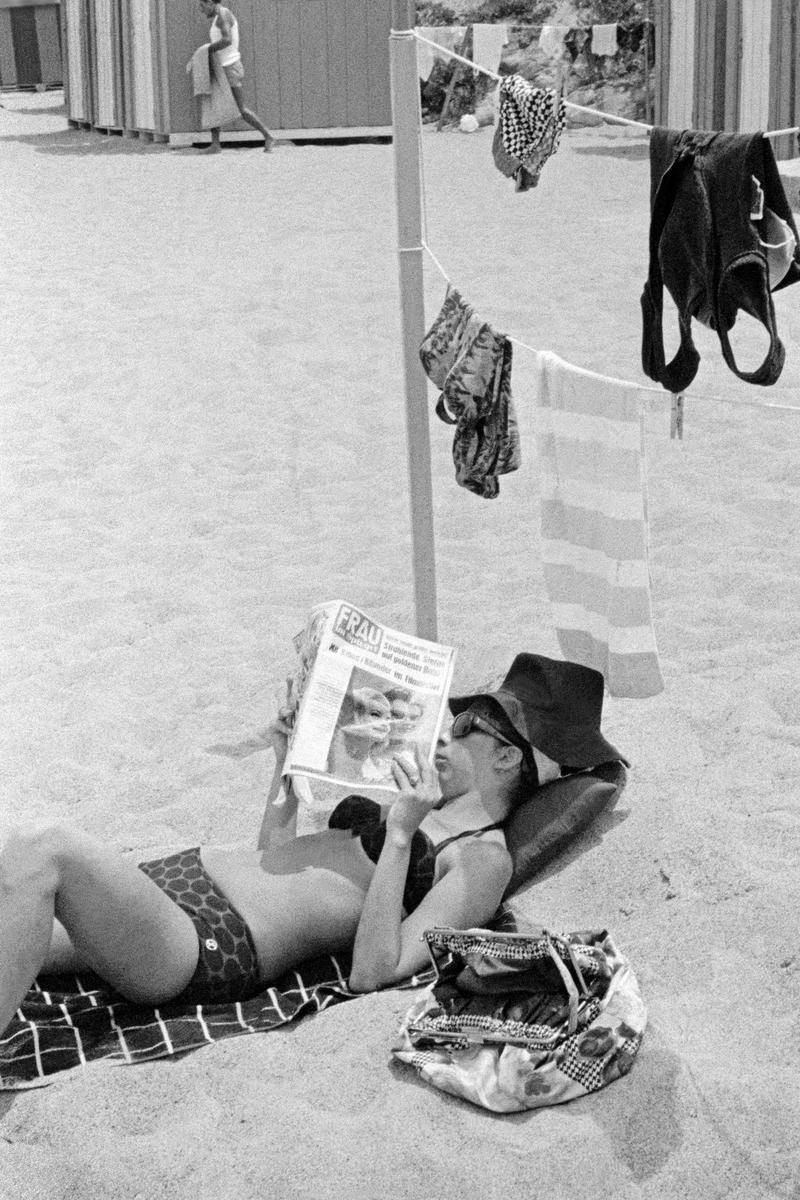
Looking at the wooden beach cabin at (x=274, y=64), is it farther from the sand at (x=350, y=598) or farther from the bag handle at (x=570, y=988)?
the bag handle at (x=570, y=988)

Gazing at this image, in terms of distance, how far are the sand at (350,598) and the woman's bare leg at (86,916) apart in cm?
18

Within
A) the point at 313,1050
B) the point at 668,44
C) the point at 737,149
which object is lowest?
the point at 313,1050

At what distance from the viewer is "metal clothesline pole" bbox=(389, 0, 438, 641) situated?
356cm

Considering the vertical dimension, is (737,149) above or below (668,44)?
below

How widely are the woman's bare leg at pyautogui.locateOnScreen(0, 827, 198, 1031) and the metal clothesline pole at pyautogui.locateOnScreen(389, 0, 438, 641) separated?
144 cm

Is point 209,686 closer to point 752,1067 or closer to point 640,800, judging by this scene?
point 640,800

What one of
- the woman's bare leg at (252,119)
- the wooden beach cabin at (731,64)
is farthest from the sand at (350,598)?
the woman's bare leg at (252,119)

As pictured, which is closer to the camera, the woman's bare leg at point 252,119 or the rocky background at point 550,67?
the woman's bare leg at point 252,119

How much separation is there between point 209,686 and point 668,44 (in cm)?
1054

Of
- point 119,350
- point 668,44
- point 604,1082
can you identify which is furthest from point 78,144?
point 604,1082

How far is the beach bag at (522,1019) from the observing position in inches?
103

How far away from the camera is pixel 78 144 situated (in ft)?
48.7

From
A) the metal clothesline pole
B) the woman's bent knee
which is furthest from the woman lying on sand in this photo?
the metal clothesline pole

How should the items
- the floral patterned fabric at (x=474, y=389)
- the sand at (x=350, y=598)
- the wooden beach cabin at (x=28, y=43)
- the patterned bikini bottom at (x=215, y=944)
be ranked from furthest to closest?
1. the wooden beach cabin at (x=28, y=43)
2. the floral patterned fabric at (x=474, y=389)
3. the patterned bikini bottom at (x=215, y=944)
4. the sand at (x=350, y=598)
